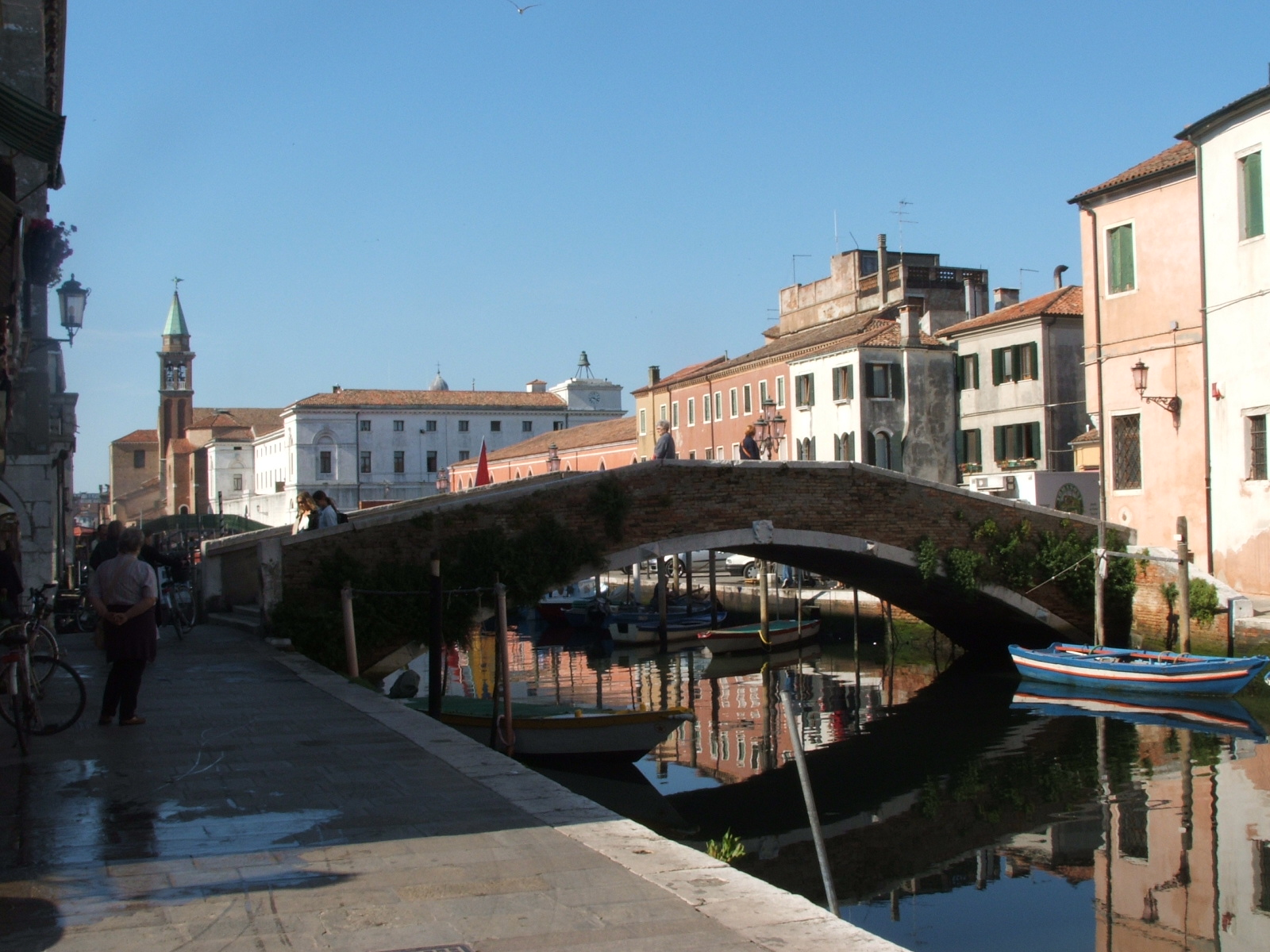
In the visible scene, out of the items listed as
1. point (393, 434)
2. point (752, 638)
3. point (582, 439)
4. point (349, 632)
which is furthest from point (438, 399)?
point (349, 632)

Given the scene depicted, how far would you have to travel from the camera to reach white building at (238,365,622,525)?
218 ft

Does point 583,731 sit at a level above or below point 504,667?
below

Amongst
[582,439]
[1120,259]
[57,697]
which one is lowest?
[57,697]

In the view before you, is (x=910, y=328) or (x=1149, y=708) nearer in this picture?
(x=1149, y=708)

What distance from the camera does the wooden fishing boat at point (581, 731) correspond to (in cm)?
1224

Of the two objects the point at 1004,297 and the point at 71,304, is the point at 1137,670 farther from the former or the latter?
the point at 1004,297

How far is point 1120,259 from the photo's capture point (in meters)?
19.9

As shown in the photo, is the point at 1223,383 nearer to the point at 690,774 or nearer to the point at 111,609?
the point at 690,774

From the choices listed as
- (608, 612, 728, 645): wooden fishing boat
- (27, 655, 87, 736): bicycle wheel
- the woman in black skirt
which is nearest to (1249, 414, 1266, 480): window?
(608, 612, 728, 645): wooden fishing boat

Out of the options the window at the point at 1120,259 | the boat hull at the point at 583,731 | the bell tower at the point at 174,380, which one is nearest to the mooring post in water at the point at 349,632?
the boat hull at the point at 583,731

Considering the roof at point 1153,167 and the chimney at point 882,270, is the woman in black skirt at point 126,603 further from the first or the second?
the chimney at point 882,270

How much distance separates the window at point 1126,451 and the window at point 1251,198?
11.9 ft

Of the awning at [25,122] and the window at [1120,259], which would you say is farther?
the window at [1120,259]

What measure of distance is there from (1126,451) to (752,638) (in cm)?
795
